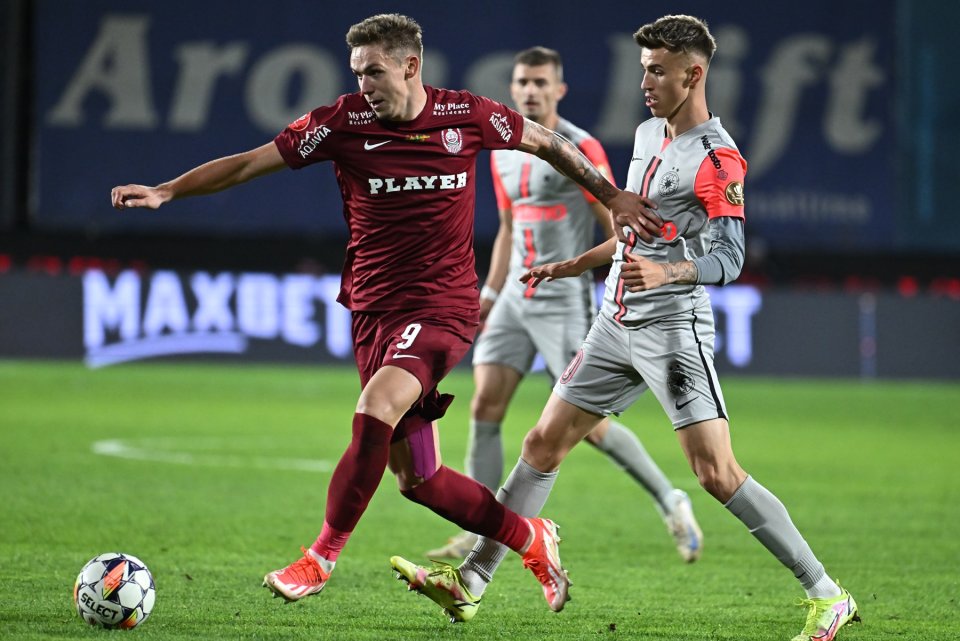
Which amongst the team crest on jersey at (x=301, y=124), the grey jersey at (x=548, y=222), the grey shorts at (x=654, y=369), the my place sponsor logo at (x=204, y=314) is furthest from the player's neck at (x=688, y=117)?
the my place sponsor logo at (x=204, y=314)

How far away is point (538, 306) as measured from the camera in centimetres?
713

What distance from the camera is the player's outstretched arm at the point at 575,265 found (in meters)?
5.40

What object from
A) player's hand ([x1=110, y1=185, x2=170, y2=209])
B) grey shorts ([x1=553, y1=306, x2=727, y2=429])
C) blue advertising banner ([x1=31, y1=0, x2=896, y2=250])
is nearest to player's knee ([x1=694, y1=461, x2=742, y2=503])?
grey shorts ([x1=553, y1=306, x2=727, y2=429])

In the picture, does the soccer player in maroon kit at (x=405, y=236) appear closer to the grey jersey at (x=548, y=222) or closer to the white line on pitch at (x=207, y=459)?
the grey jersey at (x=548, y=222)

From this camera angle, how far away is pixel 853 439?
12.5 m

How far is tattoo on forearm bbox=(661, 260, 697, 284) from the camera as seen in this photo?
4.75 meters

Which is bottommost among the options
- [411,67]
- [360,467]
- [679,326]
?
[360,467]

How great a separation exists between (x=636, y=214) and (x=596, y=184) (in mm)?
293

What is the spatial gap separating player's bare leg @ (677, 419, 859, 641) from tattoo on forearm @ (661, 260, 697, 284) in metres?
0.55

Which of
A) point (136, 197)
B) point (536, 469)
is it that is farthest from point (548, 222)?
point (136, 197)

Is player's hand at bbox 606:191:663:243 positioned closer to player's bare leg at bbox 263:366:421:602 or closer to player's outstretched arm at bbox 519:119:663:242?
player's outstretched arm at bbox 519:119:663:242

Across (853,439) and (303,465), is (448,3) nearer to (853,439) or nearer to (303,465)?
(853,439)

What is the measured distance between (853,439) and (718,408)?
7.78 metres

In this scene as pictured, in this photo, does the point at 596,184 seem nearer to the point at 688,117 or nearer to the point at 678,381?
the point at 688,117
